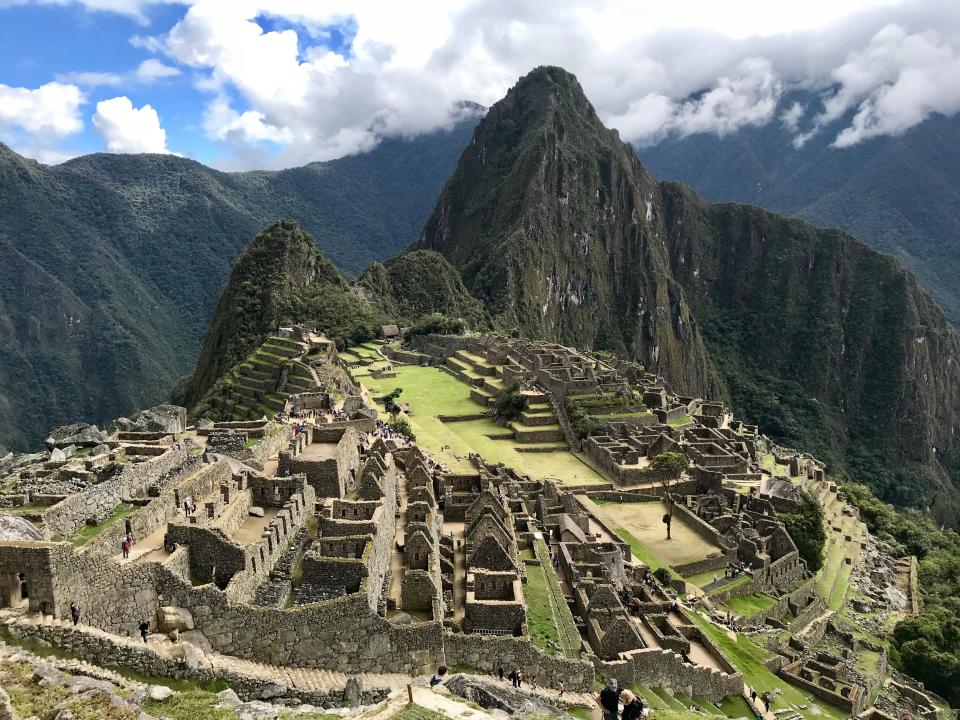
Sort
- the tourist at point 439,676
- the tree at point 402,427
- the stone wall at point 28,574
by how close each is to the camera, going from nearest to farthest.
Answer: the stone wall at point 28,574 → the tourist at point 439,676 → the tree at point 402,427

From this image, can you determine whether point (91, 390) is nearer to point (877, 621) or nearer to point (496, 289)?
point (496, 289)

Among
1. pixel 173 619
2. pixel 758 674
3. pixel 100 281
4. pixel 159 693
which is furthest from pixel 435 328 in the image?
pixel 100 281

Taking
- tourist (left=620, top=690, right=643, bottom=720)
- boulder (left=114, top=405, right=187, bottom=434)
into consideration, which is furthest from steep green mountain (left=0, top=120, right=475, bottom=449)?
tourist (left=620, top=690, right=643, bottom=720)

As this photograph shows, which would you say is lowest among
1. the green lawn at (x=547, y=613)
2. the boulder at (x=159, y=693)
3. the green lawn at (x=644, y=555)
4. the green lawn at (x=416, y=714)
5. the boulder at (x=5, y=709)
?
the green lawn at (x=644, y=555)

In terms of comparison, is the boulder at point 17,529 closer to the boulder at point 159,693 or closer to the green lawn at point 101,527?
the green lawn at point 101,527

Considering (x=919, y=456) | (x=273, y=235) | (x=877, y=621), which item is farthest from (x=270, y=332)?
(x=919, y=456)

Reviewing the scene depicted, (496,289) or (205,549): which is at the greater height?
(496,289)

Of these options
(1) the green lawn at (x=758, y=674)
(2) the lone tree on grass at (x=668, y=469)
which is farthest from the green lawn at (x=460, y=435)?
(1) the green lawn at (x=758, y=674)

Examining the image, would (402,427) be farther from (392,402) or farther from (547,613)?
(547,613)
